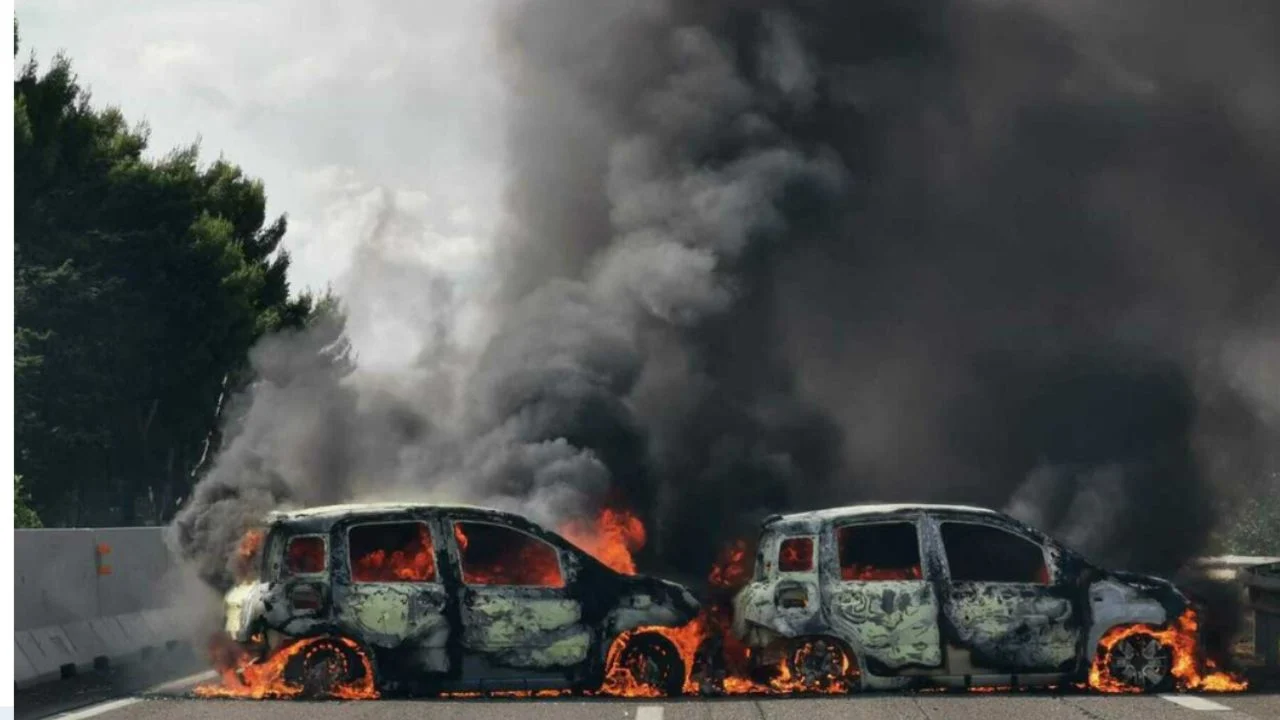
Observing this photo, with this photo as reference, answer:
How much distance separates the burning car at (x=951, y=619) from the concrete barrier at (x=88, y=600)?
237 inches

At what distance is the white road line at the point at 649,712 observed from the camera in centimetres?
1498

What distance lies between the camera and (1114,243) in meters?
37.6

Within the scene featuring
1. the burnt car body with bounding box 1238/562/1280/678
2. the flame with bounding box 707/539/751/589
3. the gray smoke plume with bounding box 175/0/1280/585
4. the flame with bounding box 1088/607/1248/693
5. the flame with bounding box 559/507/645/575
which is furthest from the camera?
the gray smoke plume with bounding box 175/0/1280/585

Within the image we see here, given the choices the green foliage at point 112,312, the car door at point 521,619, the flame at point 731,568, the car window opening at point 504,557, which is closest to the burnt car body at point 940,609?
the car door at point 521,619

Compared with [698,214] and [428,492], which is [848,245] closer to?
[698,214]

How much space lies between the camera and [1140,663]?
667 inches

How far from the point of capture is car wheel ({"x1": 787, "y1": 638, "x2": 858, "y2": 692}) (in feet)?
55.1

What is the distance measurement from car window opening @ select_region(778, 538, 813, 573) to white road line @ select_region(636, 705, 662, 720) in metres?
1.76

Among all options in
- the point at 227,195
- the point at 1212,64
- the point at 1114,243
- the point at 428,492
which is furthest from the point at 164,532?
the point at 227,195

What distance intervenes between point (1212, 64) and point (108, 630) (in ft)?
79.5

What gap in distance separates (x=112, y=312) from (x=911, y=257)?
25.6 m

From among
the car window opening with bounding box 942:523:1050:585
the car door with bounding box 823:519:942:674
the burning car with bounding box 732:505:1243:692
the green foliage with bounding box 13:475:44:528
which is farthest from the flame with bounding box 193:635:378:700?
the green foliage with bounding box 13:475:44:528

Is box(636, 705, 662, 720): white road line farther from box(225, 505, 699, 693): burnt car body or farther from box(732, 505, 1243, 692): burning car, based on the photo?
box(732, 505, 1243, 692): burning car

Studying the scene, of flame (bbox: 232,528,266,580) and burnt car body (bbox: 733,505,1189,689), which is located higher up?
flame (bbox: 232,528,266,580)
